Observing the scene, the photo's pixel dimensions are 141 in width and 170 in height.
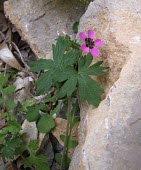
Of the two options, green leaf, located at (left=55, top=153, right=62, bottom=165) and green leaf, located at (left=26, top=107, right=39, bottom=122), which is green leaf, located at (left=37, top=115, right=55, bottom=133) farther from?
green leaf, located at (left=55, top=153, right=62, bottom=165)

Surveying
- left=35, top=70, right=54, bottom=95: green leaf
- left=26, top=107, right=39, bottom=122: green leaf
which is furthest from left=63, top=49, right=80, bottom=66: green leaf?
left=26, top=107, right=39, bottom=122: green leaf

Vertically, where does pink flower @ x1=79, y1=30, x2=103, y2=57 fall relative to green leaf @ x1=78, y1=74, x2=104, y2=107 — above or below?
above

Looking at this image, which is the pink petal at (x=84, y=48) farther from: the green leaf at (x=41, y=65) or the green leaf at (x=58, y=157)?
the green leaf at (x=58, y=157)

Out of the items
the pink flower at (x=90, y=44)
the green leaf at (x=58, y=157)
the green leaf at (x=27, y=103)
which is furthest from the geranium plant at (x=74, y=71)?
the green leaf at (x=27, y=103)

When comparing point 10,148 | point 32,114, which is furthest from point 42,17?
point 10,148

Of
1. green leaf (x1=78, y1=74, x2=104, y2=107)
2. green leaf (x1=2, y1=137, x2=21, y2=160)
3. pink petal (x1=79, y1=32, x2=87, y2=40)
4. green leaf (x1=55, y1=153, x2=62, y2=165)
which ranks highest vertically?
pink petal (x1=79, y1=32, x2=87, y2=40)

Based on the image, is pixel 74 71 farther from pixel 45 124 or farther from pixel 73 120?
pixel 45 124
